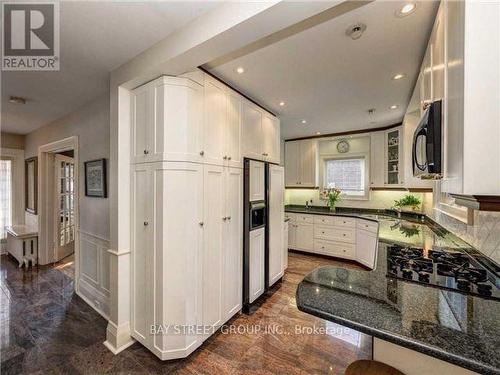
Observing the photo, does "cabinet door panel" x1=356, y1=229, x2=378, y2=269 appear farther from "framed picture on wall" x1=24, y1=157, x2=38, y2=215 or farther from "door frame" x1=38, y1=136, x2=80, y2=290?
"framed picture on wall" x1=24, y1=157, x2=38, y2=215

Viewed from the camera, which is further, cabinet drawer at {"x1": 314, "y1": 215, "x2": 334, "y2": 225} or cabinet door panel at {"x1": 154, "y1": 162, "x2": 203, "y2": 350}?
cabinet drawer at {"x1": 314, "y1": 215, "x2": 334, "y2": 225}

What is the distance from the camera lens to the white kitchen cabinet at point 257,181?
2617 mm

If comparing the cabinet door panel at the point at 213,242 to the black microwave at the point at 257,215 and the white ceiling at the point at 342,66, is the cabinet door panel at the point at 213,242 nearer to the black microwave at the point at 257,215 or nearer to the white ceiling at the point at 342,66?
the black microwave at the point at 257,215

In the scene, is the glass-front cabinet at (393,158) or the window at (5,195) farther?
the window at (5,195)

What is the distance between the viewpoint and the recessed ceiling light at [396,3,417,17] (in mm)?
1337

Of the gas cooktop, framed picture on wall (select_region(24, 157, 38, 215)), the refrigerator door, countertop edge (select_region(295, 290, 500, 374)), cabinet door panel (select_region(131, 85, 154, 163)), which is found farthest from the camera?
framed picture on wall (select_region(24, 157, 38, 215))

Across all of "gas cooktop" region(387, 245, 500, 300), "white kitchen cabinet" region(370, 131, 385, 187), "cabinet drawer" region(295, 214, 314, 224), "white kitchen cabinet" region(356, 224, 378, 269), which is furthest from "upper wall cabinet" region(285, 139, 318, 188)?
"gas cooktop" region(387, 245, 500, 300)

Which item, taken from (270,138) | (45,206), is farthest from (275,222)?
(45,206)

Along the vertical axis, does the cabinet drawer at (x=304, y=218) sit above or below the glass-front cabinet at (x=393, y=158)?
below

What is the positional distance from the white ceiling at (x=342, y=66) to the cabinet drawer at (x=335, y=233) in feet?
7.01

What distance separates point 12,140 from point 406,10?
6563mm

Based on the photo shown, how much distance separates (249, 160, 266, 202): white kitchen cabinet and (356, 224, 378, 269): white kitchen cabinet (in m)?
2.14

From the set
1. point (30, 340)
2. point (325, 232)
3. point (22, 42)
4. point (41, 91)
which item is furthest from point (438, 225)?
point (41, 91)

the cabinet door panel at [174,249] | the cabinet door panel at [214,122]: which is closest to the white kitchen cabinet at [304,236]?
the cabinet door panel at [214,122]
